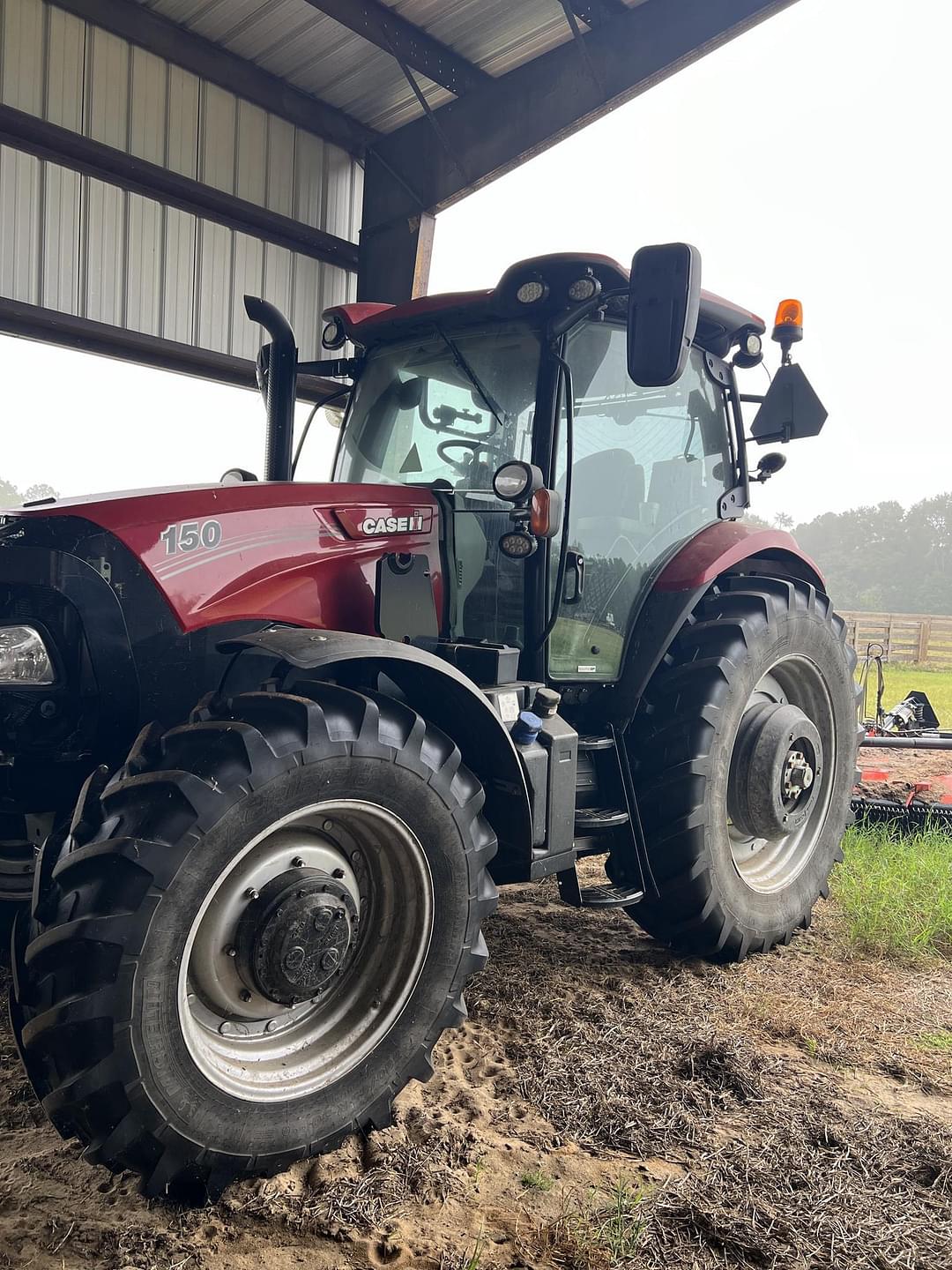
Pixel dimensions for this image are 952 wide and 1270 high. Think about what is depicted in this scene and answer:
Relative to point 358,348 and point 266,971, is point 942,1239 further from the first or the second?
point 358,348

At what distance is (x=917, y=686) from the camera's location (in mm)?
14328

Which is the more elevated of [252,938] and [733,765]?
[733,765]

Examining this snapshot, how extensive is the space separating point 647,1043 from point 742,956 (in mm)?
789

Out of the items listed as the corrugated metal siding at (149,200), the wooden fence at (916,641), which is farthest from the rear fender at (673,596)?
the wooden fence at (916,641)

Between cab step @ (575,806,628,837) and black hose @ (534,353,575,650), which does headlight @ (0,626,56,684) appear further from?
cab step @ (575,806,628,837)

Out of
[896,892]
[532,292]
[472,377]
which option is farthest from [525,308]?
[896,892]

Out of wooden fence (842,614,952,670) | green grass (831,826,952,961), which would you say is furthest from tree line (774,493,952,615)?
green grass (831,826,952,961)

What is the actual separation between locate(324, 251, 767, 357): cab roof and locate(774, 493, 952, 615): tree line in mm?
42837

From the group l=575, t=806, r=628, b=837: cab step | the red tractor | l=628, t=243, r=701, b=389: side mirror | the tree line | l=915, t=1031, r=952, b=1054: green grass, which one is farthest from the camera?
the tree line

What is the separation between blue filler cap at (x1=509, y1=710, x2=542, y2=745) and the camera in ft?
8.97

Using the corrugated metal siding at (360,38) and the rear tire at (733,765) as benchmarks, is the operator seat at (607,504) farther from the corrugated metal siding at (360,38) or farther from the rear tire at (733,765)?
the corrugated metal siding at (360,38)

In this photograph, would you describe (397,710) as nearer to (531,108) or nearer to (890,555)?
(531,108)

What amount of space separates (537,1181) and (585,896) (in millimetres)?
1048

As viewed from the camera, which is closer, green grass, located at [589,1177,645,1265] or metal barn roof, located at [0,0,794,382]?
green grass, located at [589,1177,645,1265]
